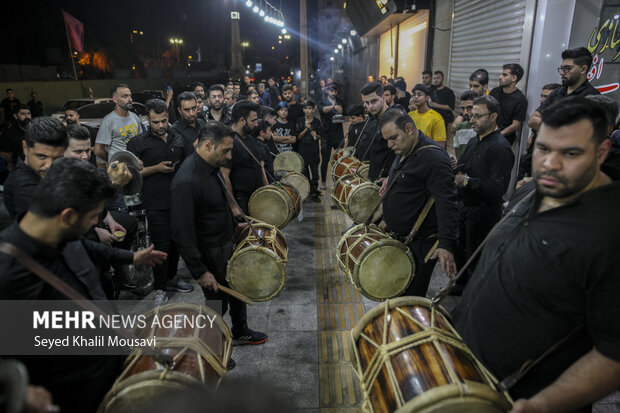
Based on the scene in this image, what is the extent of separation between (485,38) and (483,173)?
5.26 m

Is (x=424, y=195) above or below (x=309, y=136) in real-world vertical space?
below

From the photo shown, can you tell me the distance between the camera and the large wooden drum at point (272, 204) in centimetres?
465

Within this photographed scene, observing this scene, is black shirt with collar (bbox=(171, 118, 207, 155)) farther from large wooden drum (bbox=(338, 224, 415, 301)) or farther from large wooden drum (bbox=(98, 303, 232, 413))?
large wooden drum (bbox=(98, 303, 232, 413))

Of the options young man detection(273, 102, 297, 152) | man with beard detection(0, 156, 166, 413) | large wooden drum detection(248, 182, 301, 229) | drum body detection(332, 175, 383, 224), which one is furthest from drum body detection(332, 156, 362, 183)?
man with beard detection(0, 156, 166, 413)

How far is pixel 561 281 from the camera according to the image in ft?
4.98

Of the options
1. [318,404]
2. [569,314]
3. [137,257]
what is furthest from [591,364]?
[137,257]

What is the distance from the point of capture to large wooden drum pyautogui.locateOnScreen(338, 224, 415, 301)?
326cm

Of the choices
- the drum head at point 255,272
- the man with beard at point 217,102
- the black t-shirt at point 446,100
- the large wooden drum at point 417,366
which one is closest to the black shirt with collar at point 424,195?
the large wooden drum at point 417,366

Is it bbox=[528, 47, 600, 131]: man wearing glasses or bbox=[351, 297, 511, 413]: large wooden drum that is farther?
bbox=[528, 47, 600, 131]: man wearing glasses

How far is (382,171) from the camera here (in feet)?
17.2

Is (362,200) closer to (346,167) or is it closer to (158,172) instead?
(346,167)

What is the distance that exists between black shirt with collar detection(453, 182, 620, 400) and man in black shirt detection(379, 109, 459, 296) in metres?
1.07

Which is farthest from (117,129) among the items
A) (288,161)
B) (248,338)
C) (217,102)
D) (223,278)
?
(248,338)

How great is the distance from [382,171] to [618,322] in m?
3.96
